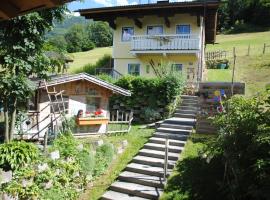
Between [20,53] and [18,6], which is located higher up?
[20,53]

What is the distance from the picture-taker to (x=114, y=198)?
11.7 metres

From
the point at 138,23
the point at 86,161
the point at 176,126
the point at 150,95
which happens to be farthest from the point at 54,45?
the point at 138,23

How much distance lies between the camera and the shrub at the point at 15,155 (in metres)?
9.28

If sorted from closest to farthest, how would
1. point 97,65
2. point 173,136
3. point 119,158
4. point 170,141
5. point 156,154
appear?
point 156,154 → point 119,158 → point 170,141 → point 173,136 → point 97,65

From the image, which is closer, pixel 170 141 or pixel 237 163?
pixel 237 163

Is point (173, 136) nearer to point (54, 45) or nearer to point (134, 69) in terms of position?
point (54, 45)

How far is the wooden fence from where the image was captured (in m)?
16.2

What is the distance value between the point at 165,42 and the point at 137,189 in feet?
51.7

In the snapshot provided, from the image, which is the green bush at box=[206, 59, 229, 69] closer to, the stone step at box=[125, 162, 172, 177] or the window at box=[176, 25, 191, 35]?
the window at box=[176, 25, 191, 35]

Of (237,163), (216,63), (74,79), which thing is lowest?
(237,163)

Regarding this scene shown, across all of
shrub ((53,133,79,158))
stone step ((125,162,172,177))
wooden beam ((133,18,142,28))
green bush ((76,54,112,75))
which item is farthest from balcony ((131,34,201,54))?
shrub ((53,133,79,158))

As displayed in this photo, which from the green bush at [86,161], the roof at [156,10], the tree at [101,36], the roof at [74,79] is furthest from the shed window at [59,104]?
the tree at [101,36]

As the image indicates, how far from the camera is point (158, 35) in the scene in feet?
85.9

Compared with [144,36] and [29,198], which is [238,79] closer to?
[144,36]
